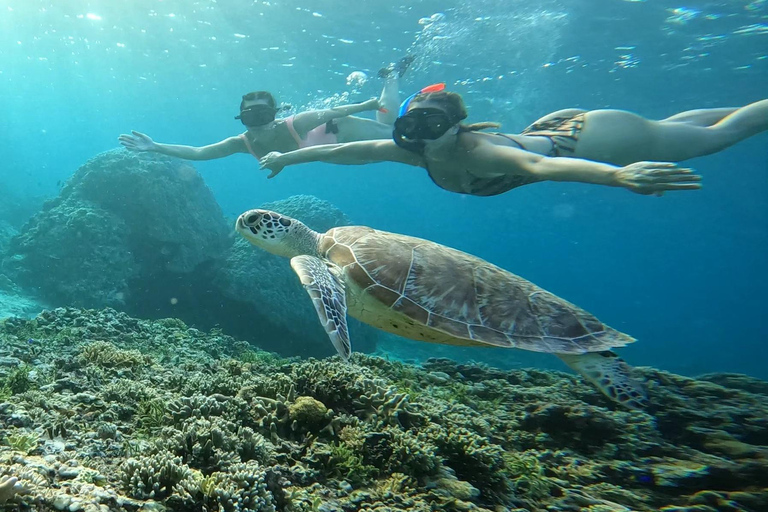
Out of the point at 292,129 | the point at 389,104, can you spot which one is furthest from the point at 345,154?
the point at 389,104

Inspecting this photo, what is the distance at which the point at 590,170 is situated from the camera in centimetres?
323

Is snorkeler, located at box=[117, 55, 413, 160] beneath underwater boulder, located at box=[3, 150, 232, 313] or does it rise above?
above

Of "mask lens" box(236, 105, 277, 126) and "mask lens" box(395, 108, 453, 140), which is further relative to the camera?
"mask lens" box(236, 105, 277, 126)

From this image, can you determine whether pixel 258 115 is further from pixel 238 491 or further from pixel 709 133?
pixel 709 133

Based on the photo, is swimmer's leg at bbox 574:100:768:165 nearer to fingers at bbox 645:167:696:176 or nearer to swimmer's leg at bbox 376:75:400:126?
fingers at bbox 645:167:696:176

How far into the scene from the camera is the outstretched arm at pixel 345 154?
495 cm

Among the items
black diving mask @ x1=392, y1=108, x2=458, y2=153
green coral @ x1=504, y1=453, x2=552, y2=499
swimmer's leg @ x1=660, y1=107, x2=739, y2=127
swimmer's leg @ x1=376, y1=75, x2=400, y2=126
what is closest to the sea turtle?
green coral @ x1=504, y1=453, x2=552, y2=499

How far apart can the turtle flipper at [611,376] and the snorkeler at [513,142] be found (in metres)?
1.96

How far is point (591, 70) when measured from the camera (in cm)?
1698

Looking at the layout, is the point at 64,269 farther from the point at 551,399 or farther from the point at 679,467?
the point at 679,467

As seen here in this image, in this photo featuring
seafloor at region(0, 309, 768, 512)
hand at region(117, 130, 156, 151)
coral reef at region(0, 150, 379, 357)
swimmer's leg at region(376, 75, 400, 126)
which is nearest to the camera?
seafloor at region(0, 309, 768, 512)

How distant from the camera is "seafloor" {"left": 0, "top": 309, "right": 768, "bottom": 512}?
1684 millimetres

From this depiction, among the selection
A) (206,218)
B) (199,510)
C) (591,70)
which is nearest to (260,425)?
(199,510)

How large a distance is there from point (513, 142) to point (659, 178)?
86.6 inches
